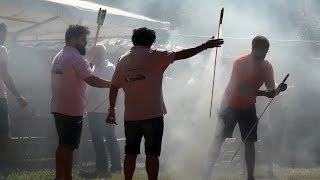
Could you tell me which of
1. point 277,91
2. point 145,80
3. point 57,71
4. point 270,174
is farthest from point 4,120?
point 270,174

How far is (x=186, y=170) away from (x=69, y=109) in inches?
119

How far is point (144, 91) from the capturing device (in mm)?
6195

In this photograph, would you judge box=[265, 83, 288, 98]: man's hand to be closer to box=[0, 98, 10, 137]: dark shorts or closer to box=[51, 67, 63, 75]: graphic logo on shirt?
box=[51, 67, 63, 75]: graphic logo on shirt

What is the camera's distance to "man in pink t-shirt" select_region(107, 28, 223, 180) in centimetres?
618

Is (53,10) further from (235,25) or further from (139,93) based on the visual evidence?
(235,25)

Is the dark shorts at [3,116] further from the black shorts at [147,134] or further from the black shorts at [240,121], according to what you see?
the black shorts at [240,121]

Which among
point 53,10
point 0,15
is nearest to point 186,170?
point 53,10

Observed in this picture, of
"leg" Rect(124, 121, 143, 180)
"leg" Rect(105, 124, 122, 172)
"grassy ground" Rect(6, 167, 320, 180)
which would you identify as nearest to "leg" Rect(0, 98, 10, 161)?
"grassy ground" Rect(6, 167, 320, 180)

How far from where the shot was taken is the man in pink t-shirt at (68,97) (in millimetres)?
6645

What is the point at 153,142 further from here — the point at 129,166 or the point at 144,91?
the point at 144,91

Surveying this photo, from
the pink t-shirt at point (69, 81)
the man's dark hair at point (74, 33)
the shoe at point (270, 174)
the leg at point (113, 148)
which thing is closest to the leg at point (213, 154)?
the shoe at point (270, 174)

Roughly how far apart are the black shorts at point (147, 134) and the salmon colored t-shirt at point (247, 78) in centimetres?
202

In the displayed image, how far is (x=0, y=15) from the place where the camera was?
42.8ft

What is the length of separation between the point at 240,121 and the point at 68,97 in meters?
2.58
